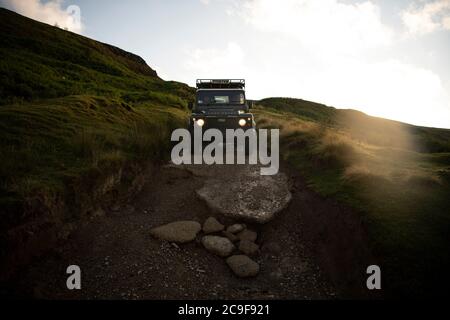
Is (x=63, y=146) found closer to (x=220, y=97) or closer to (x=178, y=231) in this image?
(x=178, y=231)

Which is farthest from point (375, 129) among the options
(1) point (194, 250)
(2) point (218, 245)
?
(1) point (194, 250)

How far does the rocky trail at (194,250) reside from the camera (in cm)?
529

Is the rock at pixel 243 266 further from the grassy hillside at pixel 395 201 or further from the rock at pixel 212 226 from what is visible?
the grassy hillside at pixel 395 201

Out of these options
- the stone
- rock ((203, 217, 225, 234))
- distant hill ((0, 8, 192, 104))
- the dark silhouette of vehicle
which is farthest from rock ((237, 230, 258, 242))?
distant hill ((0, 8, 192, 104))

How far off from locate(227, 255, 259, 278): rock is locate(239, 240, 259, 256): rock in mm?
302

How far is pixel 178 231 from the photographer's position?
6.97 m

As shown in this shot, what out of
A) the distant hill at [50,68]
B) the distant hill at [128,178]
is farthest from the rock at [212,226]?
the distant hill at [50,68]

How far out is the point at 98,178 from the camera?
7.64m

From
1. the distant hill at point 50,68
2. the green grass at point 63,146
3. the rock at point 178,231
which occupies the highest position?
the distant hill at point 50,68

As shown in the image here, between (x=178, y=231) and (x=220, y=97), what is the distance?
312 inches

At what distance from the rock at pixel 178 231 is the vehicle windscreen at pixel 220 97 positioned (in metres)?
7.15

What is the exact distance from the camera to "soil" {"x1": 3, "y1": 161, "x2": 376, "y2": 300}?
5180 mm
